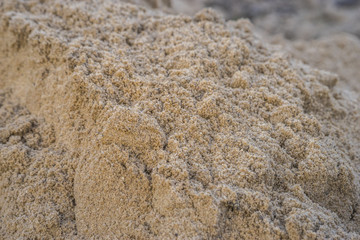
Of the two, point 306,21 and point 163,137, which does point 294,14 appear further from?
point 163,137

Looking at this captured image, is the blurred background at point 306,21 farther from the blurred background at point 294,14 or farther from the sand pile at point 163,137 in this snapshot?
the sand pile at point 163,137

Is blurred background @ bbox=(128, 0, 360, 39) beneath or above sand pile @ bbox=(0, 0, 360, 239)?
above

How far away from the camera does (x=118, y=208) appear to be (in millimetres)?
1042

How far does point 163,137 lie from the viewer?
1.11 metres

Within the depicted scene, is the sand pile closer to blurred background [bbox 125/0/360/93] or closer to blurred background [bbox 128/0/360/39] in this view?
blurred background [bbox 125/0/360/93]

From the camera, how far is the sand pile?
101cm

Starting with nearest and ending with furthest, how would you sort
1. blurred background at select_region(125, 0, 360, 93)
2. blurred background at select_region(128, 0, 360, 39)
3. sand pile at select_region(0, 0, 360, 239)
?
sand pile at select_region(0, 0, 360, 239) → blurred background at select_region(125, 0, 360, 93) → blurred background at select_region(128, 0, 360, 39)

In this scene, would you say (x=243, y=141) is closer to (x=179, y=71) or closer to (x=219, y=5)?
(x=179, y=71)

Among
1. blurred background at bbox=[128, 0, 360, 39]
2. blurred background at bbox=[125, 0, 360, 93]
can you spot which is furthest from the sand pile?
blurred background at bbox=[128, 0, 360, 39]

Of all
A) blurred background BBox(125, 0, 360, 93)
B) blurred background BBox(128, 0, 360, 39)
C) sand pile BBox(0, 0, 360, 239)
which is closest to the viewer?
sand pile BBox(0, 0, 360, 239)

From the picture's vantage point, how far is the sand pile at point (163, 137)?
101 centimetres

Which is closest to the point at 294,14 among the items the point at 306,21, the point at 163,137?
the point at 306,21

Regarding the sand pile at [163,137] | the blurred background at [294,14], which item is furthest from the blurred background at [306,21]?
the sand pile at [163,137]

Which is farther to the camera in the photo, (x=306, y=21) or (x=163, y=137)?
(x=306, y=21)
